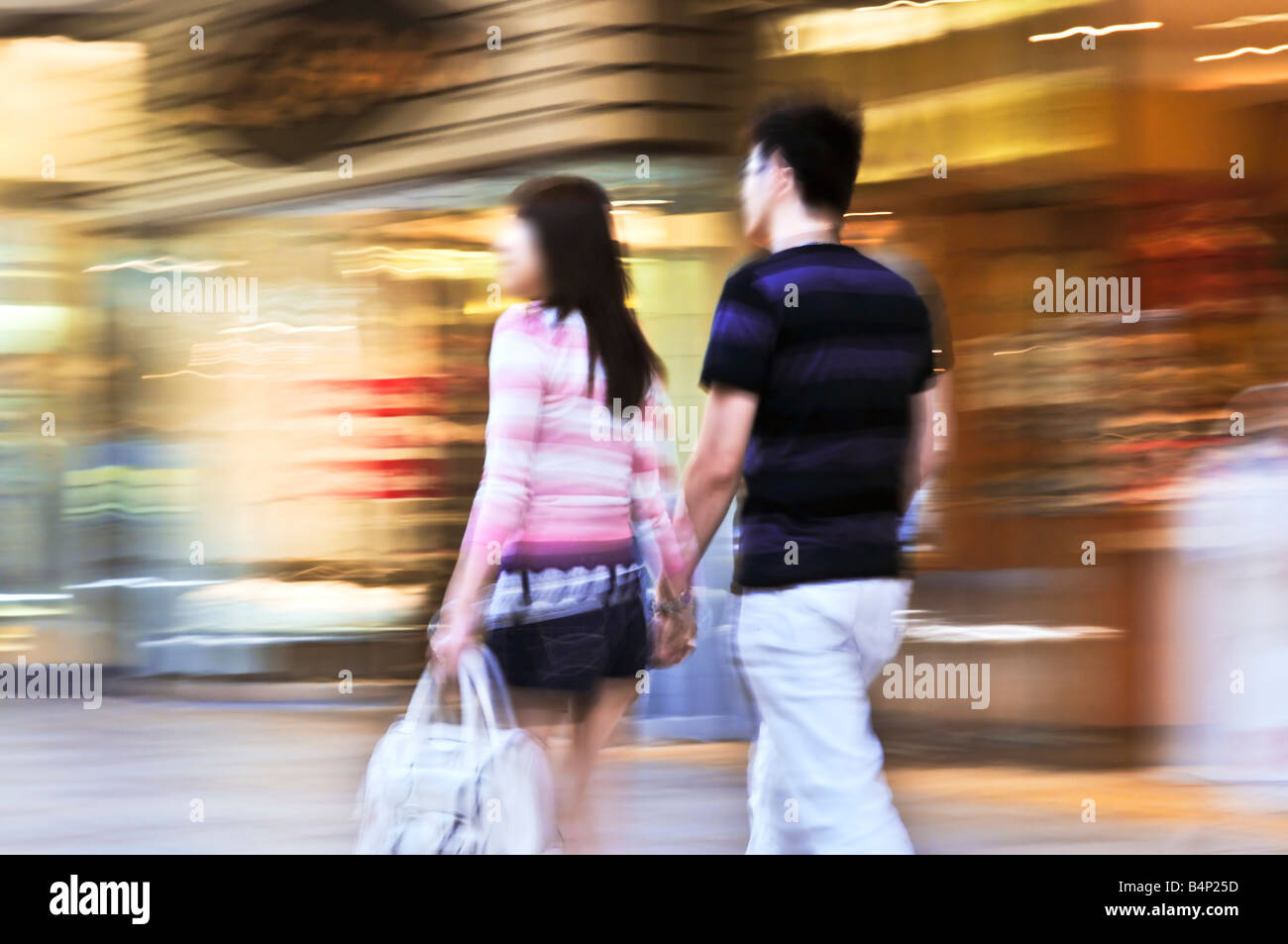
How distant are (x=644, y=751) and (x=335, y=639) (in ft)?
6.63

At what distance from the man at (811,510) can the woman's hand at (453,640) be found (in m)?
0.51

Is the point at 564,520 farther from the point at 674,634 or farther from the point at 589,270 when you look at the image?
the point at 589,270

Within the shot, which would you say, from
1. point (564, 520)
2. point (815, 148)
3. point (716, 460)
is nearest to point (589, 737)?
point (564, 520)

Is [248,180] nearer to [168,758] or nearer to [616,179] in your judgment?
[616,179]

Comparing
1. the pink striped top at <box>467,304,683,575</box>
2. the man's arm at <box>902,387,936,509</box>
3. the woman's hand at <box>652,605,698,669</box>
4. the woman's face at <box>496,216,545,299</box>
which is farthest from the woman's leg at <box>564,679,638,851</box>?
the woman's face at <box>496,216,545,299</box>

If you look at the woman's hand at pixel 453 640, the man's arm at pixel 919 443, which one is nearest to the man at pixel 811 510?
the man's arm at pixel 919 443

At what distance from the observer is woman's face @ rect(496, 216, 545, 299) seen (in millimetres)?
3707

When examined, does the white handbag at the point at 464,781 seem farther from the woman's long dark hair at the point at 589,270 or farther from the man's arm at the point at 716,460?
the woman's long dark hair at the point at 589,270

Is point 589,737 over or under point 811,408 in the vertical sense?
under

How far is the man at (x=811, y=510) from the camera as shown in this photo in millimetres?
3232

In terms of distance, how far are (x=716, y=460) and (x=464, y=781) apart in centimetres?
83

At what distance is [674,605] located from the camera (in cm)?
358

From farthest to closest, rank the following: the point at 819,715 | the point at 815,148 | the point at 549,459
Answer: the point at 549,459, the point at 815,148, the point at 819,715
